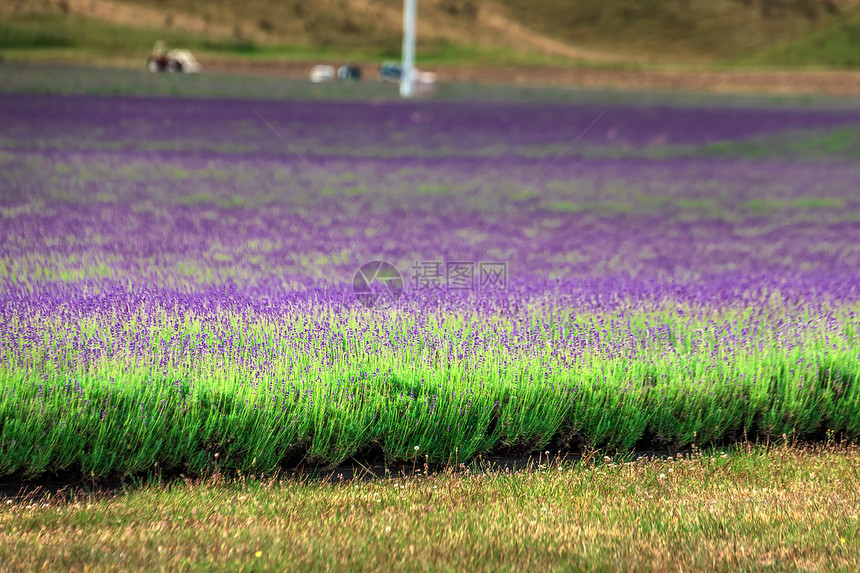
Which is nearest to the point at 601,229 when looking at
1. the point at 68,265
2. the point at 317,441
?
the point at 68,265

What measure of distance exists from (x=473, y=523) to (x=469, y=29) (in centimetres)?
8404

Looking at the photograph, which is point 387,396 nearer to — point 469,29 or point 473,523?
point 473,523

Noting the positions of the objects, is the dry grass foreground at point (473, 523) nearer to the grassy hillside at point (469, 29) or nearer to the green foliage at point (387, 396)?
the green foliage at point (387, 396)

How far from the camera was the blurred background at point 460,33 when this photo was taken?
5112cm

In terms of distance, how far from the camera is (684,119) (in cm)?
2564

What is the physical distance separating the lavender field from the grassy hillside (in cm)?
3544

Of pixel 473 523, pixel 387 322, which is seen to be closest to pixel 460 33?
pixel 387 322

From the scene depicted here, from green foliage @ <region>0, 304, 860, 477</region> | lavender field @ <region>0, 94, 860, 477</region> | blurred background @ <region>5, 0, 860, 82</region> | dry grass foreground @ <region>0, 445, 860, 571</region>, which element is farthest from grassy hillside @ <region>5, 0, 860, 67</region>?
dry grass foreground @ <region>0, 445, 860, 571</region>

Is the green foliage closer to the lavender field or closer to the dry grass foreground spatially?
the lavender field

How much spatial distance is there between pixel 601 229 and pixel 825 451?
625 cm

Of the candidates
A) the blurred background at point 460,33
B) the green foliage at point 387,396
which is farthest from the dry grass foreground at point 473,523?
the blurred background at point 460,33

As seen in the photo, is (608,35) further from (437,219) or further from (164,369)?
(164,369)

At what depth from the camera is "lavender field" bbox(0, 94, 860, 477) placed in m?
4.24

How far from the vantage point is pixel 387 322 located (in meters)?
4.99
